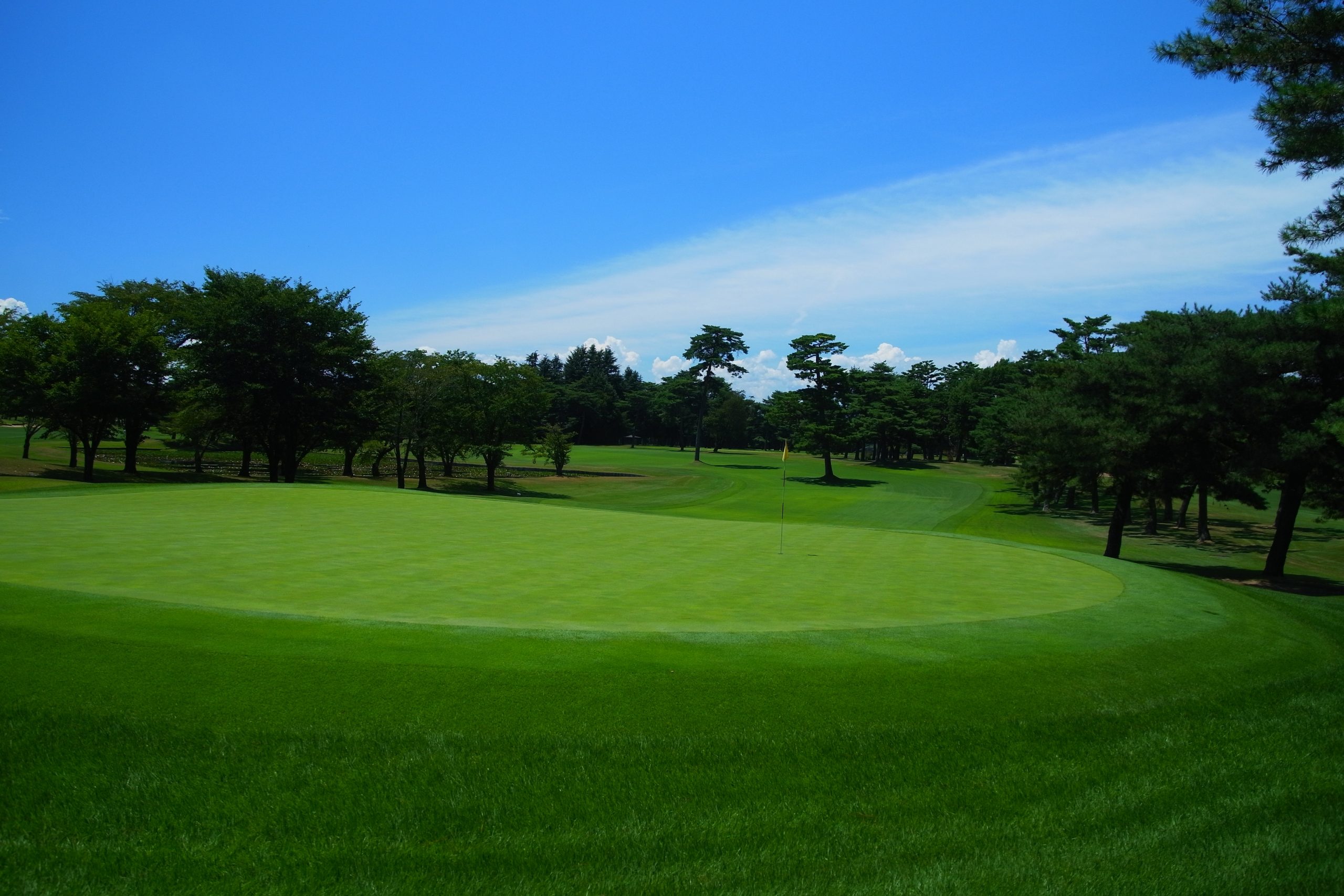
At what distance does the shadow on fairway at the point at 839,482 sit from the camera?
66.8m

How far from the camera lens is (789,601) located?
1149cm

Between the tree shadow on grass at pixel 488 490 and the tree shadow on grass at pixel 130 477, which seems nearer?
the tree shadow on grass at pixel 130 477

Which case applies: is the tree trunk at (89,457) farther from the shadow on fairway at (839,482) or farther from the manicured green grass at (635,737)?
the shadow on fairway at (839,482)

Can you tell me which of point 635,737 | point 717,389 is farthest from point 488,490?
point 635,737

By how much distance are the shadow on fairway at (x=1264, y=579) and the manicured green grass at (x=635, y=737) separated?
16.6 meters

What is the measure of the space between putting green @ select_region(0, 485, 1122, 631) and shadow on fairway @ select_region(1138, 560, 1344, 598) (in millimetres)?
13460

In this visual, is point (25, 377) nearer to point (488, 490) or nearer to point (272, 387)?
point (272, 387)

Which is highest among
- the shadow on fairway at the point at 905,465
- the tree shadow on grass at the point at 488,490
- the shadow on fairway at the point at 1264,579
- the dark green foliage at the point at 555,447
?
the dark green foliage at the point at 555,447

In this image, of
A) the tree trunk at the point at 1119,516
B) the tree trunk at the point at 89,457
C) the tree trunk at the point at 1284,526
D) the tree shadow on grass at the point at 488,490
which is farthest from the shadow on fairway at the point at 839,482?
the tree trunk at the point at 89,457

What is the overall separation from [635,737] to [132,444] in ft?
181

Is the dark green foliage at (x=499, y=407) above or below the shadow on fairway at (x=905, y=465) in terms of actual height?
above

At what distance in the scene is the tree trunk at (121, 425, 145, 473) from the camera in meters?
47.9

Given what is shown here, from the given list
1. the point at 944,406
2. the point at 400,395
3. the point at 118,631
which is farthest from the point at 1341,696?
the point at 944,406

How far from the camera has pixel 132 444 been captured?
49.5 m
